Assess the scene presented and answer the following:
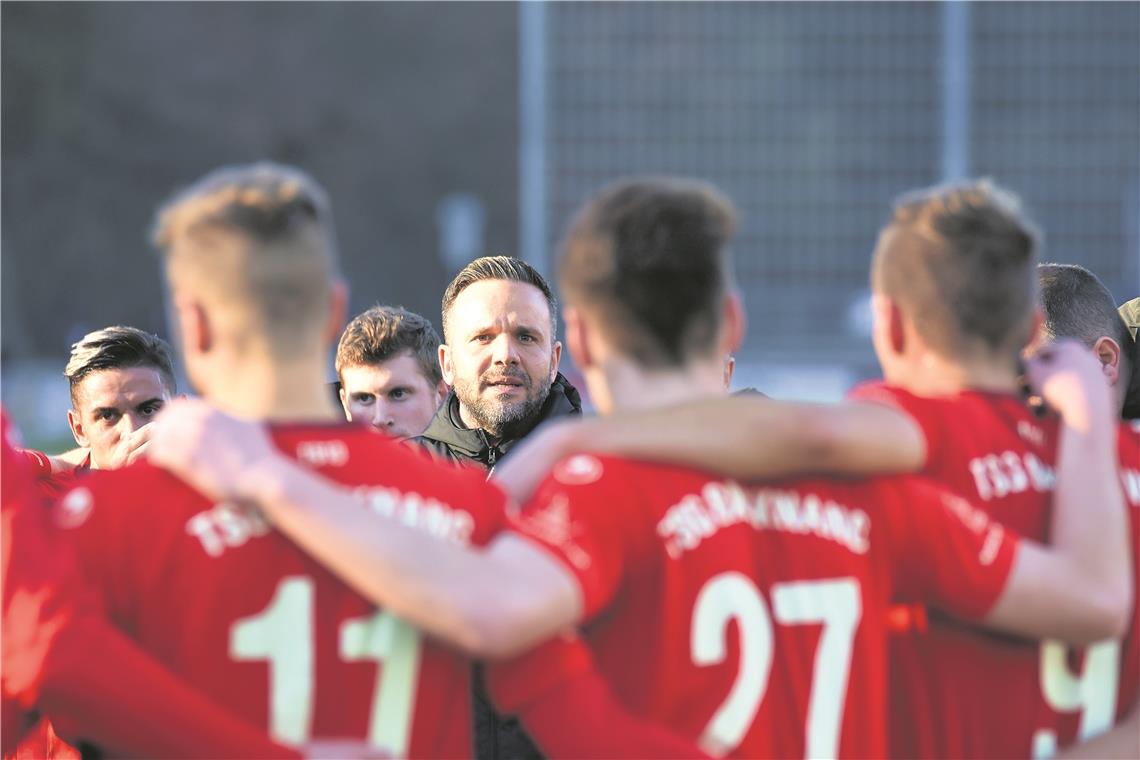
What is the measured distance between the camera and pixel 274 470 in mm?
1972

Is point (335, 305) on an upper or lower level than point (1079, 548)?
upper

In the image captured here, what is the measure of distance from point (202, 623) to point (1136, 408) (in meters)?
2.69

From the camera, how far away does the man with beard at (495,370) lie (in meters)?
4.24

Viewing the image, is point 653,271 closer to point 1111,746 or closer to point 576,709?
point 576,709

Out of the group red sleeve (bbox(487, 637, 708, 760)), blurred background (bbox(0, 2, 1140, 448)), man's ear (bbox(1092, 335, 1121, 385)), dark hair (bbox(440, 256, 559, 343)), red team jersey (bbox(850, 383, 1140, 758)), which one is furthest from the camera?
blurred background (bbox(0, 2, 1140, 448))

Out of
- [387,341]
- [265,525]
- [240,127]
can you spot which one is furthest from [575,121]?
[265,525]

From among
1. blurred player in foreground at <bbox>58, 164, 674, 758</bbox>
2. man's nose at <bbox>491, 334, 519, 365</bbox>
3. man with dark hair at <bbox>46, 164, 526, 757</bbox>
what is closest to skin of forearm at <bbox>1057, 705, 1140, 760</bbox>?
blurred player in foreground at <bbox>58, 164, 674, 758</bbox>

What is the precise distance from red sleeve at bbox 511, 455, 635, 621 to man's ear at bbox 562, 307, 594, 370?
17cm

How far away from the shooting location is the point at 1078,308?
3.60 metres

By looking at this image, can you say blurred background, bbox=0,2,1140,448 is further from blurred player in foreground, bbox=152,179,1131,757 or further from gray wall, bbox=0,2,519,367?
blurred player in foreground, bbox=152,179,1131,757

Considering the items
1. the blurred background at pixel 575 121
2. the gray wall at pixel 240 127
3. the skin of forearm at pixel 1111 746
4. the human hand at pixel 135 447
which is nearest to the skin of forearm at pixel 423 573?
the skin of forearm at pixel 1111 746

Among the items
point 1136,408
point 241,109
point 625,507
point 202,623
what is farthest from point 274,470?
point 241,109

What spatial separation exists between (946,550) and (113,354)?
2.64 m

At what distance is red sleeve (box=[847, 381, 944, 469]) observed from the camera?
2.31 metres
